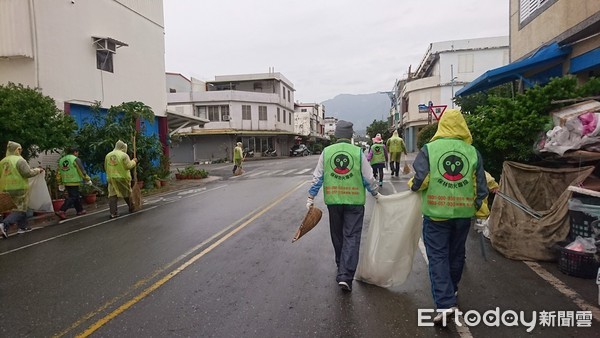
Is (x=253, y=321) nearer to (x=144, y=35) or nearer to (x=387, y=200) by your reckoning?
(x=387, y=200)

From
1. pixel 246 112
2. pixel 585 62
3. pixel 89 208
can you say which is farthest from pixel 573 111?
pixel 246 112

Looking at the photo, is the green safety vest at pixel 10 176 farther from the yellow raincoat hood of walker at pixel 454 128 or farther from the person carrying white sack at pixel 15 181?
the yellow raincoat hood of walker at pixel 454 128

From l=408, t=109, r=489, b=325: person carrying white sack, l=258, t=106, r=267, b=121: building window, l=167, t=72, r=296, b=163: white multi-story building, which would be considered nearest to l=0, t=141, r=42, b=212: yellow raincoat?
l=408, t=109, r=489, b=325: person carrying white sack

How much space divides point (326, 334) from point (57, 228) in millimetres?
7683

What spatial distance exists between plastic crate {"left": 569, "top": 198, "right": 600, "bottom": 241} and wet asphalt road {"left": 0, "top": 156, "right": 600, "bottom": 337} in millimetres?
539

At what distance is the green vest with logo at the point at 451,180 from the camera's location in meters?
3.76

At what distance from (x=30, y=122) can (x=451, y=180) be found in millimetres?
9990

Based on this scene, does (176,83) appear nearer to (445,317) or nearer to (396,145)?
(396,145)

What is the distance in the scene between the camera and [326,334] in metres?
3.45

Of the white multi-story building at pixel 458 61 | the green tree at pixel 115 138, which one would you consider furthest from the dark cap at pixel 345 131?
the white multi-story building at pixel 458 61

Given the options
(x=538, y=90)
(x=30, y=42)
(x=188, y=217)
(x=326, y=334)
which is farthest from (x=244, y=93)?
(x=326, y=334)

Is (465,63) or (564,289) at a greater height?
(465,63)

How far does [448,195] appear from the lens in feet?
12.4

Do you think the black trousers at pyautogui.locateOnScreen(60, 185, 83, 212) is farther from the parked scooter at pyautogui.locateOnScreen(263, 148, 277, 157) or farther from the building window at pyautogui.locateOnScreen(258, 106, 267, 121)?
the parked scooter at pyautogui.locateOnScreen(263, 148, 277, 157)
